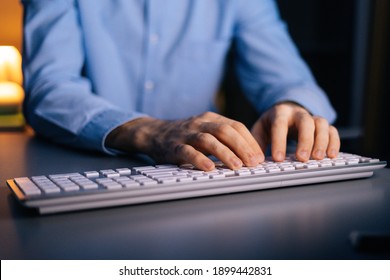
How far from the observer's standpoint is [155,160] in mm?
747

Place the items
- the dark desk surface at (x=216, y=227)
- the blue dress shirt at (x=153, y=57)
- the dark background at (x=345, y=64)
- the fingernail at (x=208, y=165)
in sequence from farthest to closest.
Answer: the dark background at (x=345, y=64) < the blue dress shirt at (x=153, y=57) < the fingernail at (x=208, y=165) < the dark desk surface at (x=216, y=227)

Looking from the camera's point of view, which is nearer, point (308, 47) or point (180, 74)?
point (180, 74)

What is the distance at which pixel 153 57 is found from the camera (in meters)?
1.28

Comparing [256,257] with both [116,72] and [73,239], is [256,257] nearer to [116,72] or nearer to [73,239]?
[73,239]

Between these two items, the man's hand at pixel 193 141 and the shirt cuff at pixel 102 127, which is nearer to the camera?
the man's hand at pixel 193 141

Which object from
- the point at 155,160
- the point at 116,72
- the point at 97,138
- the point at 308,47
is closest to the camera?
the point at 155,160

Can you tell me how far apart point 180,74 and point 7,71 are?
0.69 m

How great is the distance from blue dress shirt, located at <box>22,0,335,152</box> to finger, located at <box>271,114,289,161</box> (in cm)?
29

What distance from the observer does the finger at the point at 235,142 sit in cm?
61

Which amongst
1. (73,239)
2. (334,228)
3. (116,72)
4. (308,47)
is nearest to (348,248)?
(334,228)

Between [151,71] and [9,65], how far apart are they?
636 mm

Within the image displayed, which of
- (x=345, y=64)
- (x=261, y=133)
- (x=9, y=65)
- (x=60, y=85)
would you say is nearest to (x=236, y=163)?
(x=261, y=133)

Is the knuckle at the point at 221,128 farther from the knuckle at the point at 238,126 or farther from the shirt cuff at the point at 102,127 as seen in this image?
the shirt cuff at the point at 102,127

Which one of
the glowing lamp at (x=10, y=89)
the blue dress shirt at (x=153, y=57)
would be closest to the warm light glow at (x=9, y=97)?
the glowing lamp at (x=10, y=89)
